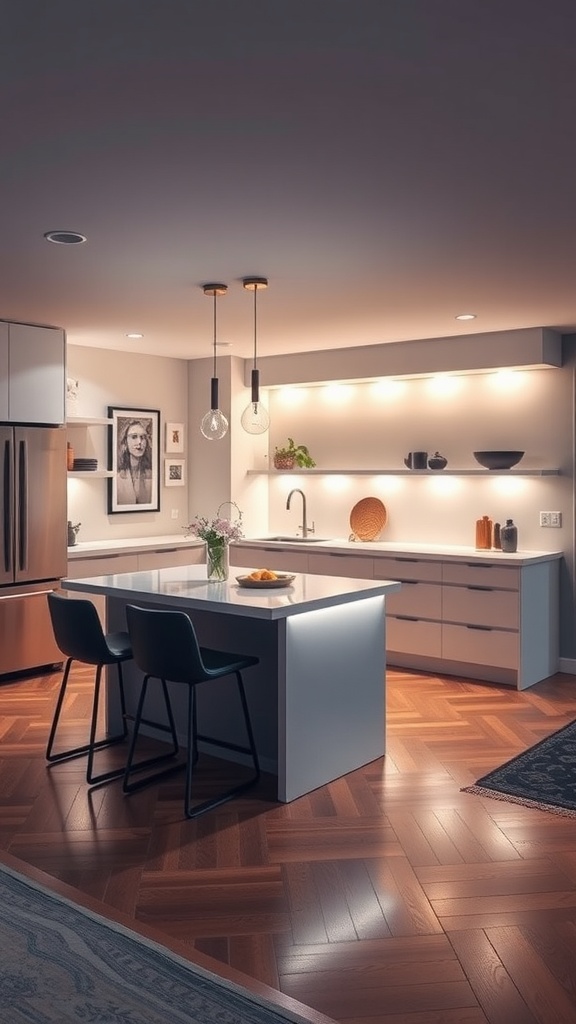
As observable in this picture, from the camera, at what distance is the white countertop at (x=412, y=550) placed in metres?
5.95

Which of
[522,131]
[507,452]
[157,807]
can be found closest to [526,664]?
[507,452]

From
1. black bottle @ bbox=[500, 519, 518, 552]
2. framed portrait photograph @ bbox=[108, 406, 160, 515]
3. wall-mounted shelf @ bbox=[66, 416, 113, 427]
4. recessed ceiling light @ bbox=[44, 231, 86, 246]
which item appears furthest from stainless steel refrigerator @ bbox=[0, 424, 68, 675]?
black bottle @ bbox=[500, 519, 518, 552]

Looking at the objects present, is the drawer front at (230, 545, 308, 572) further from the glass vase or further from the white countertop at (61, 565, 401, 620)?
the glass vase

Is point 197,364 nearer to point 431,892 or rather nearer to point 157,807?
point 157,807

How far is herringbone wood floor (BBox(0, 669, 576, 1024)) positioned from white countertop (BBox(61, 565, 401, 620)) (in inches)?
34.3

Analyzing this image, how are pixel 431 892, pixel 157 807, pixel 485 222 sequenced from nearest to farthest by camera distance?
pixel 431 892
pixel 485 222
pixel 157 807

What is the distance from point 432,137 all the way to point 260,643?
2.59 metres

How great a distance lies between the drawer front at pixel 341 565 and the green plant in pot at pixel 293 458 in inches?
39.9

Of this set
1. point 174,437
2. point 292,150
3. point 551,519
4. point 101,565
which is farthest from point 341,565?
point 292,150

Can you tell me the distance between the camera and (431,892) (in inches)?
118

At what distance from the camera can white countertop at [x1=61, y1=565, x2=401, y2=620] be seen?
384 centimetres

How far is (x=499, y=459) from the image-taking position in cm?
631

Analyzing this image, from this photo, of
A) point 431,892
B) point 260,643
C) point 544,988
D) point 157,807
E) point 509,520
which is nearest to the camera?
point 544,988

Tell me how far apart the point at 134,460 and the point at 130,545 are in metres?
0.95
